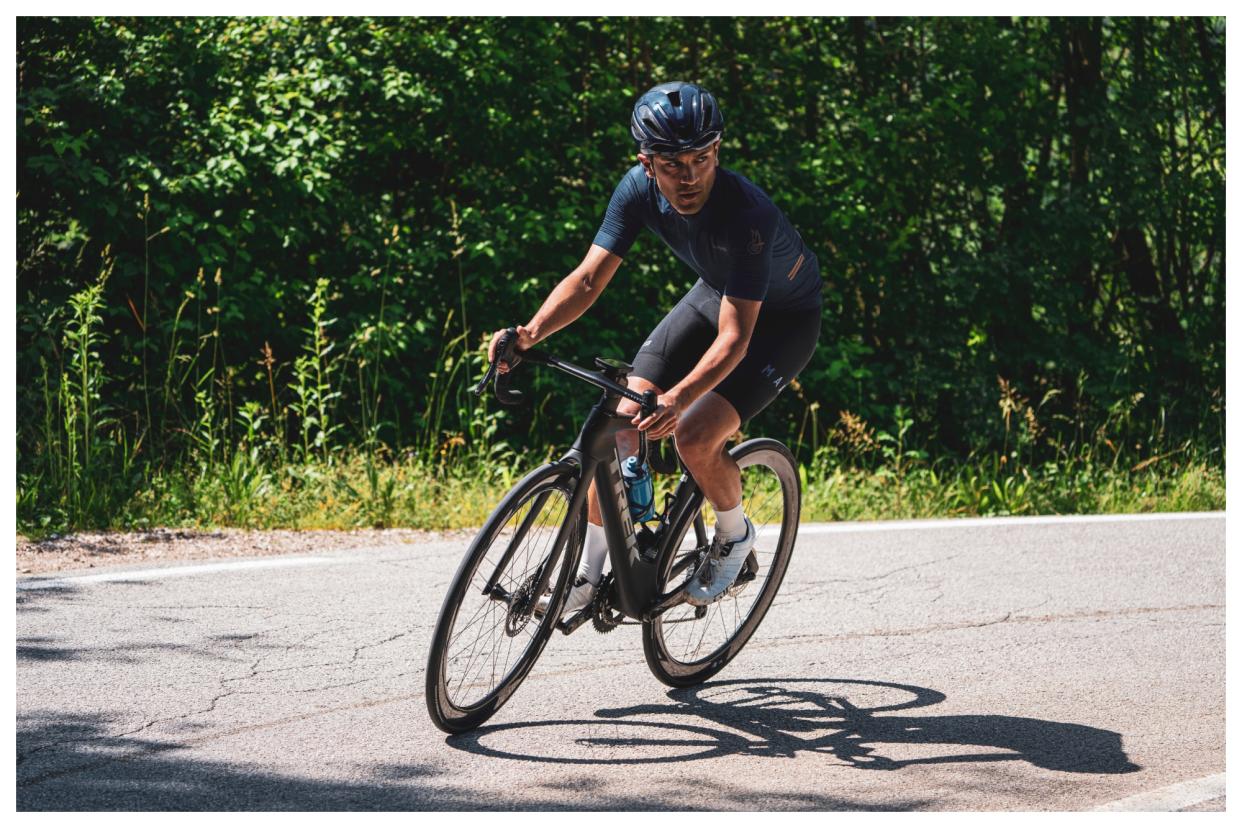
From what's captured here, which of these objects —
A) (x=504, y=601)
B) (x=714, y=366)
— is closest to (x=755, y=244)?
(x=714, y=366)

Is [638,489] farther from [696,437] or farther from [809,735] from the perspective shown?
[809,735]

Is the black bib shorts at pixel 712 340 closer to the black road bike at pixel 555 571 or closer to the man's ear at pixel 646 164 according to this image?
the black road bike at pixel 555 571

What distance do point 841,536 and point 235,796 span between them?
4.67 metres

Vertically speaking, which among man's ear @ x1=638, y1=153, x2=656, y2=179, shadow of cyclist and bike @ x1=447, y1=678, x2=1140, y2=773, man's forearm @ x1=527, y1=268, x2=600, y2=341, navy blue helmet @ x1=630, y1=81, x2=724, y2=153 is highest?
navy blue helmet @ x1=630, y1=81, x2=724, y2=153

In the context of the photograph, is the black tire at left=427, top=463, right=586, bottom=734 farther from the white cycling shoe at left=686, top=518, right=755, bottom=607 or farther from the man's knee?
the white cycling shoe at left=686, top=518, right=755, bottom=607

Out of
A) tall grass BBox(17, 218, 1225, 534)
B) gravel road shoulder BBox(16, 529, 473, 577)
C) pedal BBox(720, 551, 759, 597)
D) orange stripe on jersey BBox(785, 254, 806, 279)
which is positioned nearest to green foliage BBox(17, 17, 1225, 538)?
tall grass BBox(17, 218, 1225, 534)

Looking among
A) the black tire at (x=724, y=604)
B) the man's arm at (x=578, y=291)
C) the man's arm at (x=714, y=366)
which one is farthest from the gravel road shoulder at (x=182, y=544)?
the man's arm at (x=714, y=366)

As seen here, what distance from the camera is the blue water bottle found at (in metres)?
4.77

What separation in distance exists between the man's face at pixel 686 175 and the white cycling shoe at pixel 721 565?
1.28 meters

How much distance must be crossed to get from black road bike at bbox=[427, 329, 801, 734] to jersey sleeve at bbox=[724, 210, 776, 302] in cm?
47

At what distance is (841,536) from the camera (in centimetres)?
791

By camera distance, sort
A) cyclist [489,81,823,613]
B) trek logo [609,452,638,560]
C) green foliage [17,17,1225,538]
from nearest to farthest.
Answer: cyclist [489,81,823,613] < trek logo [609,452,638,560] < green foliage [17,17,1225,538]

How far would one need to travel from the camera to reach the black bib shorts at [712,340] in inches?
191

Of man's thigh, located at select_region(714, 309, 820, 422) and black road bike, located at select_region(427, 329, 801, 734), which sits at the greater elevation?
man's thigh, located at select_region(714, 309, 820, 422)
